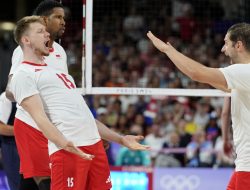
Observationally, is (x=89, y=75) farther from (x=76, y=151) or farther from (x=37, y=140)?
(x=76, y=151)

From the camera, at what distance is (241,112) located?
5.34 meters

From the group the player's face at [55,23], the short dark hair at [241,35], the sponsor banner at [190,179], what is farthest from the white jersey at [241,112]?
the sponsor banner at [190,179]

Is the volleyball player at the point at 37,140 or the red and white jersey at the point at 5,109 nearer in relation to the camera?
the volleyball player at the point at 37,140

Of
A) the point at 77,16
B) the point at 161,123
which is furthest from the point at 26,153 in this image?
Result: the point at 161,123

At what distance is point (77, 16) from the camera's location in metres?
12.6

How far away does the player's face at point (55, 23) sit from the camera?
21.4ft

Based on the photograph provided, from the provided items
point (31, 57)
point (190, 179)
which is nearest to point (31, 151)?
point (31, 57)

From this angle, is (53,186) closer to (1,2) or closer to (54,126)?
(54,126)

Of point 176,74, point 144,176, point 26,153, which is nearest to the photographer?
point 26,153

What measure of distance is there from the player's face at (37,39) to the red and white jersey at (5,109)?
61.0 inches

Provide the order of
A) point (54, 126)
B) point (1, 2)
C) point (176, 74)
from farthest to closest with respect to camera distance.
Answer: point (1, 2), point (176, 74), point (54, 126)

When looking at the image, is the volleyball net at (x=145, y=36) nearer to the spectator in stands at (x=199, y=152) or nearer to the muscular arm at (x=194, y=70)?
the spectator in stands at (x=199, y=152)

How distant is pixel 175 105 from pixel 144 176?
3241 millimetres

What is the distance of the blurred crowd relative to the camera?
1284cm
